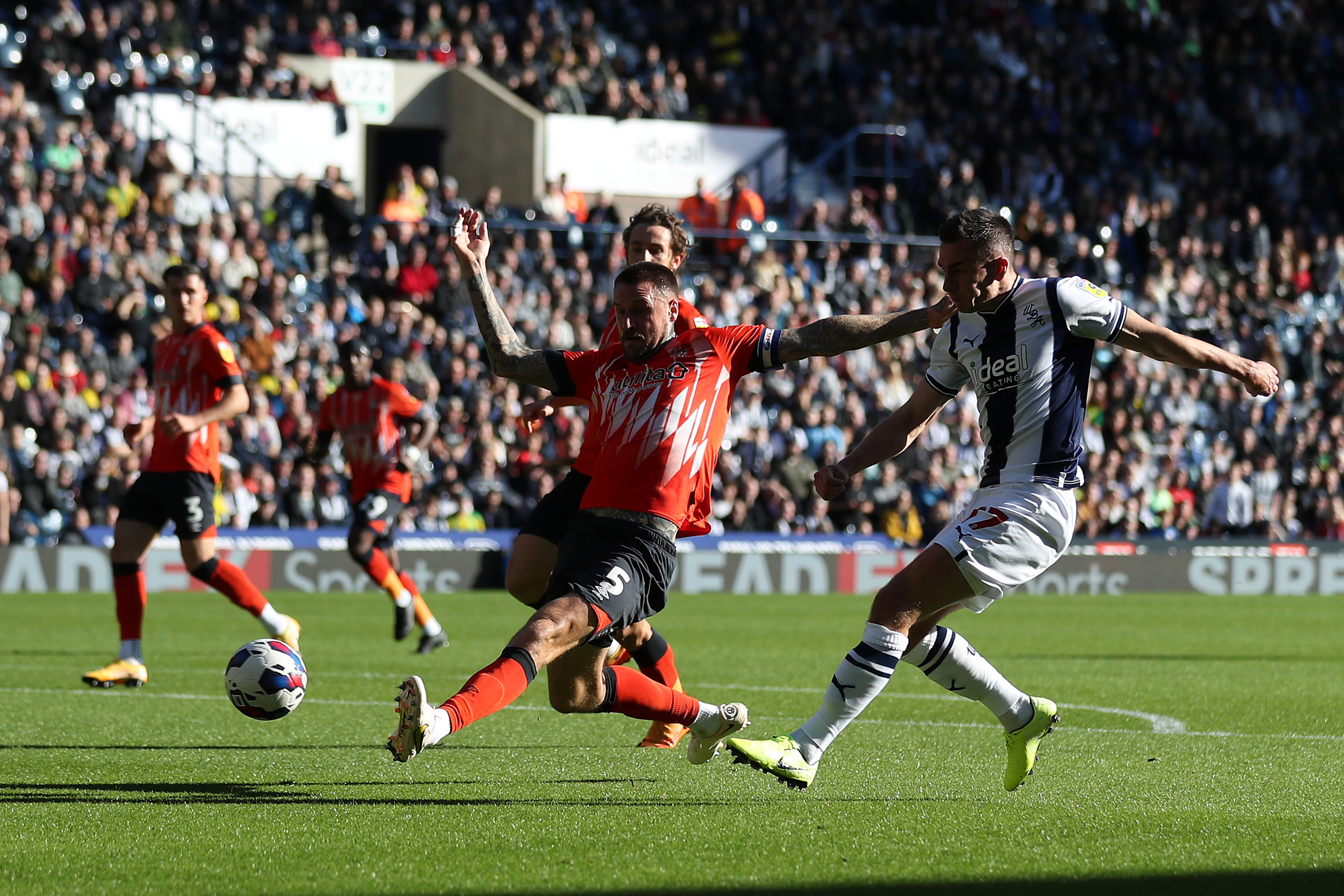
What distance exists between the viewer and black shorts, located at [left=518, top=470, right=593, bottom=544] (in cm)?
734

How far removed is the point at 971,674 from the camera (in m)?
6.25

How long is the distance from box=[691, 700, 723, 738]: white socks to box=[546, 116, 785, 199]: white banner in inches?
893

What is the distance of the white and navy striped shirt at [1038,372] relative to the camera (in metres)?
6.16

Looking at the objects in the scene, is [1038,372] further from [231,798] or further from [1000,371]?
[231,798]

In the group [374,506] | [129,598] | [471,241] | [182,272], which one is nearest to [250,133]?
[374,506]

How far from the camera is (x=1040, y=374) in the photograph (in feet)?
20.2

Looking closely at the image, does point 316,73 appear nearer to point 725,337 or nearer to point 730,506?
point 730,506

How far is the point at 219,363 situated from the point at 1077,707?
→ 17.0 feet

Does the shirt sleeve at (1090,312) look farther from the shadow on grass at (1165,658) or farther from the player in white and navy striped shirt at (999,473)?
the shadow on grass at (1165,658)

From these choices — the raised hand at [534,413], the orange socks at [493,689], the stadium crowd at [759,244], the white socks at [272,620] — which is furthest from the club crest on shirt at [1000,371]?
the stadium crowd at [759,244]

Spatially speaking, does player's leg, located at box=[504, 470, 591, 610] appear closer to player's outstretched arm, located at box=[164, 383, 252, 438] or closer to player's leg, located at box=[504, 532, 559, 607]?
player's leg, located at box=[504, 532, 559, 607]

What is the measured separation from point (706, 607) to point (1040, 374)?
1274 centimetres

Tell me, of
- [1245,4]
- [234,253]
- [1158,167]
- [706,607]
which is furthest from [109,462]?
[1245,4]

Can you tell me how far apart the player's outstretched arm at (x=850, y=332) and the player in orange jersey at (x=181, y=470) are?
4.47m
